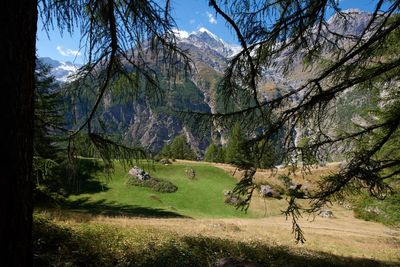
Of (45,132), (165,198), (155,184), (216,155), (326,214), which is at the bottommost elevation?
(326,214)

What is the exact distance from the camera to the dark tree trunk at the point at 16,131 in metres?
2.11

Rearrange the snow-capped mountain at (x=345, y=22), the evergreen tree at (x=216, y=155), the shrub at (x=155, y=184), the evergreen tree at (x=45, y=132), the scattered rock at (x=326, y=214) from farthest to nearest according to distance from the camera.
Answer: the evergreen tree at (x=216, y=155) → the shrub at (x=155, y=184) → the scattered rock at (x=326, y=214) → the snow-capped mountain at (x=345, y=22) → the evergreen tree at (x=45, y=132)

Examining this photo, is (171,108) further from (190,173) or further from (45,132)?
(190,173)

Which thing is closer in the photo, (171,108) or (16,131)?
(16,131)

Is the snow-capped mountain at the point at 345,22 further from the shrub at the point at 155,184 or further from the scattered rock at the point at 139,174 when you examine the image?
the scattered rock at the point at 139,174

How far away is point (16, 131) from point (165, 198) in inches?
1226

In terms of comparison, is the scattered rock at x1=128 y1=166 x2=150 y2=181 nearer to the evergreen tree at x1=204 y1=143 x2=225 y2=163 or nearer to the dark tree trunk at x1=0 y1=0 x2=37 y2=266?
the dark tree trunk at x1=0 y1=0 x2=37 y2=266

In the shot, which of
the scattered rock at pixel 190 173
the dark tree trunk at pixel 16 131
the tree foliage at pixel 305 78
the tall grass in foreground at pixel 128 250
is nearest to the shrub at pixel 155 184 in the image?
the scattered rock at pixel 190 173

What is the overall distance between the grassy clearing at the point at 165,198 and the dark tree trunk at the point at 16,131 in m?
23.5

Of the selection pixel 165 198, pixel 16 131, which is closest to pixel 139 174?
pixel 165 198

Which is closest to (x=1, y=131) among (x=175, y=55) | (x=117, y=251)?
(x=175, y=55)

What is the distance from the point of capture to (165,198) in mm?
32625

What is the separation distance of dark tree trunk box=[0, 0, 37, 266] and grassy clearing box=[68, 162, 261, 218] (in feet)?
77.0

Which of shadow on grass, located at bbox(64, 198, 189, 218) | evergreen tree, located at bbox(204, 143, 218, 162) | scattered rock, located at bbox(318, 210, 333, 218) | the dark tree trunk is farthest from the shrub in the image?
evergreen tree, located at bbox(204, 143, 218, 162)
